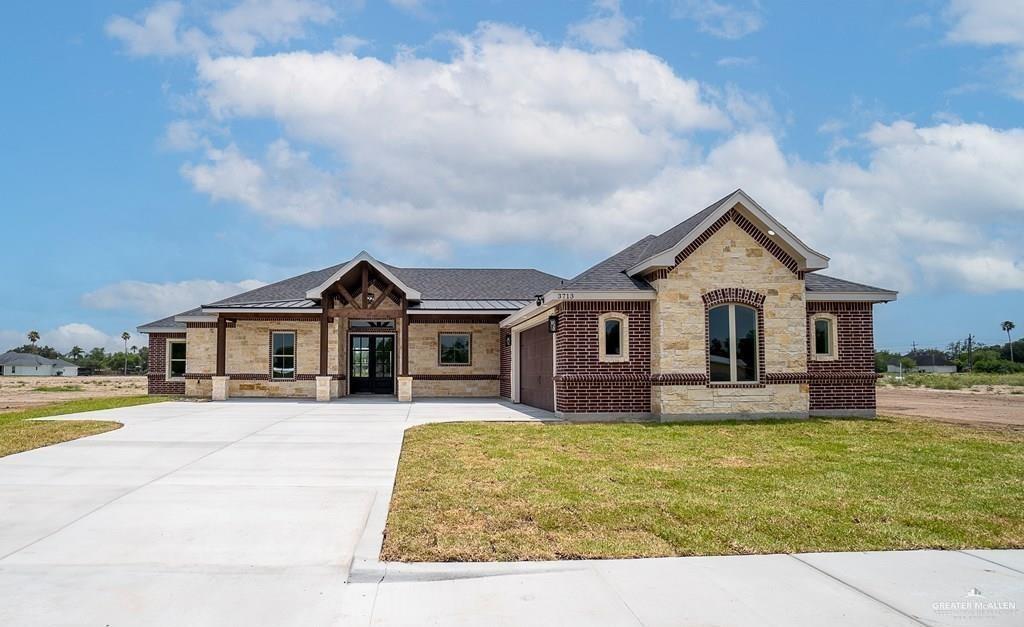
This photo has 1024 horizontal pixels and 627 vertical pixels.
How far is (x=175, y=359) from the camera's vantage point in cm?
2639

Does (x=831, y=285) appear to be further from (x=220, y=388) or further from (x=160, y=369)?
(x=160, y=369)

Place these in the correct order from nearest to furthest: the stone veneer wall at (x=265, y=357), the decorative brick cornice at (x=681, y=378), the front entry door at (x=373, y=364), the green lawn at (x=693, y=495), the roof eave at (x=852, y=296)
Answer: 1. the green lawn at (x=693, y=495)
2. the decorative brick cornice at (x=681, y=378)
3. the roof eave at (x=852, y=296)
4. the stone veneer wall at (x=265, y=357)
5. the front entry door at (x=373, y=364)

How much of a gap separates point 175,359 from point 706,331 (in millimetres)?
20825

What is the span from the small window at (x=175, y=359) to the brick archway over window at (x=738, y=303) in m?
20.5

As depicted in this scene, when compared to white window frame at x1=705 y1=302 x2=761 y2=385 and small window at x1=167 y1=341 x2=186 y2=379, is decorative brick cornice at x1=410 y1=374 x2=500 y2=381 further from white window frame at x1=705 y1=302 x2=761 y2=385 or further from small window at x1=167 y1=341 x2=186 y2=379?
white window frame at x1=705 y1=302 x2=761 y2=385

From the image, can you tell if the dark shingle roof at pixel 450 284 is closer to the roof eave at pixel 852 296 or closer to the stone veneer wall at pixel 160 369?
the stone veneer wall at pixel 160 369

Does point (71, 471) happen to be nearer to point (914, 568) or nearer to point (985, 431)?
point (914, 568)

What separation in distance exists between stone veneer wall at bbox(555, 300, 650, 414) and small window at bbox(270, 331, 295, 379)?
12.3 m

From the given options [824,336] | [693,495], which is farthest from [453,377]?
[693,495]

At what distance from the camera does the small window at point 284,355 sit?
24.3m

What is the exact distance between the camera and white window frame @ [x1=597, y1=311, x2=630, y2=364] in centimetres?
1563

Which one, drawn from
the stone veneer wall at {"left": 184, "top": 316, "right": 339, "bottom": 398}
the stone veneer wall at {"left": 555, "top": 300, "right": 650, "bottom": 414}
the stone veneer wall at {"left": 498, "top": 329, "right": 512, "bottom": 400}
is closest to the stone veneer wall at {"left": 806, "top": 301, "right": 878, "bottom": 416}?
the stone veneer wall at {"left": 555, "top": 300, "right": 650, "bottom": 414}

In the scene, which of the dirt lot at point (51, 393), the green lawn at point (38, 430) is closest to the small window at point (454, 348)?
the green lawn at point (38, 430)

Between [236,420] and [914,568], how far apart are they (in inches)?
544
